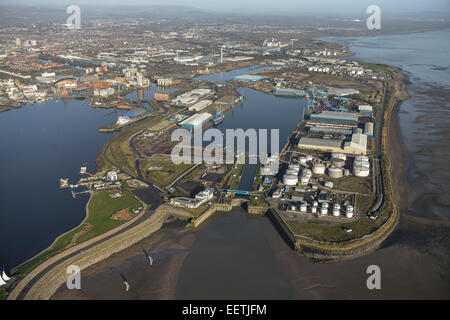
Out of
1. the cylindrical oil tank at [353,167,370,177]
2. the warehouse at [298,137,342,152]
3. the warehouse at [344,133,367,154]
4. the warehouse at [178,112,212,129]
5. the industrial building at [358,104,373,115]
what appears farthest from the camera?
the industrial building at [358,104,373,115]

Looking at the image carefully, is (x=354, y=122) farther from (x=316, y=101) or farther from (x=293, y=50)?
(x=293, y=50)

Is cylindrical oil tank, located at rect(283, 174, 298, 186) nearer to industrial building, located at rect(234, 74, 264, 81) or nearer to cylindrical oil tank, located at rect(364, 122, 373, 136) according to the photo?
cylindrical oil tank, located at rect(364, 122, 373, 136)

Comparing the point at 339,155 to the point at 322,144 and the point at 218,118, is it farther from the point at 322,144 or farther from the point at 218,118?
the point at 218,118

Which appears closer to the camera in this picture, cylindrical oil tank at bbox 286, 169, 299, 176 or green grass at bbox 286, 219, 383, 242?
green grass at bbox 286, 219, 383, 242

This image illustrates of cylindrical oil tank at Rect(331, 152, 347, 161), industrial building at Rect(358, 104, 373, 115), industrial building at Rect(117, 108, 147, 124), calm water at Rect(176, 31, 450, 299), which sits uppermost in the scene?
industrial building at Rect(358, 104, 373, 115)

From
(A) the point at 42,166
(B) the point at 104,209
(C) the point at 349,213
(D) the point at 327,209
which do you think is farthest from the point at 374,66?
(B) the point at 104,209

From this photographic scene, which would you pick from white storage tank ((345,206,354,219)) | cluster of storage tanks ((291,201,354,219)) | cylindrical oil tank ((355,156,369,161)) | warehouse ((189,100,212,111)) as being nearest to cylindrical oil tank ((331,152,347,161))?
cylindrical oil tank ((355,156,369,161))
